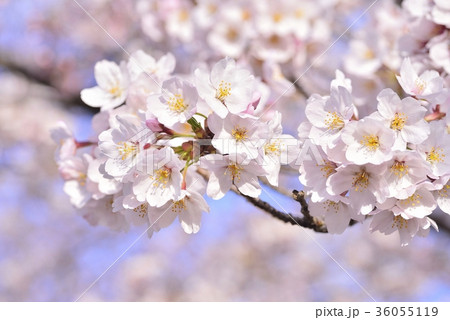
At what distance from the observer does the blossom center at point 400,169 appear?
1471mm

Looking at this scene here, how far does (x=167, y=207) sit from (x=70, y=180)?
22.1 inches

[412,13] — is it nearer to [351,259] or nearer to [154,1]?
[154,1]

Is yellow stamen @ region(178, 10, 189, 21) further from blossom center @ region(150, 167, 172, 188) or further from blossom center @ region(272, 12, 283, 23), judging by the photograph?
blossom center @ region(150, 167, 172, 188)

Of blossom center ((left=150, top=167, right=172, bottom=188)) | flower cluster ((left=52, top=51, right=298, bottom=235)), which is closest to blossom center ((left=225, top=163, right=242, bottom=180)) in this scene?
flower cluster ((left=52, top=51, right=298, bottom=235))

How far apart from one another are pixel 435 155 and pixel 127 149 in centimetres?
89

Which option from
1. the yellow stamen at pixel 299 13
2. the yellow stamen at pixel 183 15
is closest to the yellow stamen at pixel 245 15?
the yellow stamen at pixel 299 13

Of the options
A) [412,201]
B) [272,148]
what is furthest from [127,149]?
[412,201]

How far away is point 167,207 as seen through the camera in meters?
1.65

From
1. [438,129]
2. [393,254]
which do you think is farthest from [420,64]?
[393,254]

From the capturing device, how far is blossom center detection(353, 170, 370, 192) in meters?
1.51

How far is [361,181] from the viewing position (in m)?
1.51

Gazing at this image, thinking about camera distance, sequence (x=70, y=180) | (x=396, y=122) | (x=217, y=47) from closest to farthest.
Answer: (x=396, y=122) → (x=70, y=180) → (x=217, y=47)

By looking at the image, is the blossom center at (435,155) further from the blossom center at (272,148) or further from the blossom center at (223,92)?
the blossom center at (223,92)

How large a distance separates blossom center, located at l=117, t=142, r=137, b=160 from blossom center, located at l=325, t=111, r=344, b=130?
1.89 ft
